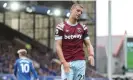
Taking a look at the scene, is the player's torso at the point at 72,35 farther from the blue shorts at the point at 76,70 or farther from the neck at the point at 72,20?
the blue shorts at the point at 76,70

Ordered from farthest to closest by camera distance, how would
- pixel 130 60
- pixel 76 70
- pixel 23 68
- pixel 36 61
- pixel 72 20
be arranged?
pixel 36 61
pixel 130 60
pixel 23 68
pixel 76 70
pixel 72 20

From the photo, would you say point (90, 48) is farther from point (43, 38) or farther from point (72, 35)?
point (43, 38)

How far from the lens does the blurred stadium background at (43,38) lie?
88.8ft

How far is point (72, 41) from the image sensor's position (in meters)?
5.61

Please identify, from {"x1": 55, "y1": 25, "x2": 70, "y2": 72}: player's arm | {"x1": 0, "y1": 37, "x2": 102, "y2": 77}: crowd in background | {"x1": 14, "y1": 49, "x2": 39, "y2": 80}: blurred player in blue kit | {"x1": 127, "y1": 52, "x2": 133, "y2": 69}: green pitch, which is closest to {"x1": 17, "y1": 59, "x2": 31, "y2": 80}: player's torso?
{"x1": 14, "y1": 49, "x2": 39, "y2": 80}: blurred player in blue kit

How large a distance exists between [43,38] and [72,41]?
26.2 metres

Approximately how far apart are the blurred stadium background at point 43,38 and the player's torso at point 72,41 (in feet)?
61.2

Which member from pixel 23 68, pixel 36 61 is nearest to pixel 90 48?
pixel 23 68

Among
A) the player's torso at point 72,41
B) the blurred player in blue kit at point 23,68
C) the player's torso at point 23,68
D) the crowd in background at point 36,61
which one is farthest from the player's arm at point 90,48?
the crowd in background at point 36,61

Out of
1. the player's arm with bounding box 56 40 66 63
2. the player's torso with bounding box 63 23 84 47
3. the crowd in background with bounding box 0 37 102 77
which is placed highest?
the player's torso with bounding box 63 23 84 47

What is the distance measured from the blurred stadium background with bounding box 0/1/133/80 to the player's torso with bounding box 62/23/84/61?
61.2 feet

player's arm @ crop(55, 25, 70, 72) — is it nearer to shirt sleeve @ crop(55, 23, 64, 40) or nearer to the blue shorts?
shirt sleeve @ crop(55, 23, 64, 40)

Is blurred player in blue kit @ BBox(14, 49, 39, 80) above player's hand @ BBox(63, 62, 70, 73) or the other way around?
the other way around

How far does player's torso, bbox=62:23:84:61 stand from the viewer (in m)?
5.56
